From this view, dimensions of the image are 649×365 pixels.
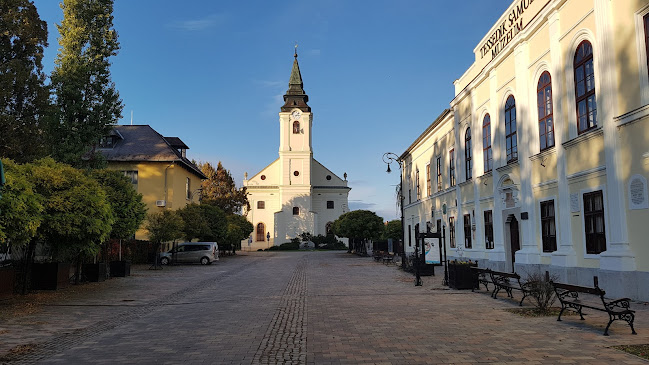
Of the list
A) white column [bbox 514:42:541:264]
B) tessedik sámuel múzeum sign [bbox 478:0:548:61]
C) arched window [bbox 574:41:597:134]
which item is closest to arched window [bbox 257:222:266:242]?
tessedik sámuel múzeum sign [bbox 478:0:548:61]

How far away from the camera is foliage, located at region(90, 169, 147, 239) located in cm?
1902

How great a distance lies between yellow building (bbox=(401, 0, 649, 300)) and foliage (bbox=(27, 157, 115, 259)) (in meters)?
14.6

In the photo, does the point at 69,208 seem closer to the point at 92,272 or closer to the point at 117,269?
the point at 92,272

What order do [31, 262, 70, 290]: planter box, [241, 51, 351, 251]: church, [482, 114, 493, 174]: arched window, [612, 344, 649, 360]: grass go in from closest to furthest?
[612, 344, 649, 360]: grass < [31, 262, 70, 290]: planter box < [482, 114, 493, 174]: arched window < [241, 51, 351, 251]: church

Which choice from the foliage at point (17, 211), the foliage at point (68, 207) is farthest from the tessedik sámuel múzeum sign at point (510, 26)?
the foliage at point (17, 211)

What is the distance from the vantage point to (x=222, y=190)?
63.0 meters

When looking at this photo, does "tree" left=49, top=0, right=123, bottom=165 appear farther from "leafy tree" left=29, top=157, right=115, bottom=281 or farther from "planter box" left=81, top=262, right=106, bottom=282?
"leafy tree" left=29, top=157, right=115, bottom=281

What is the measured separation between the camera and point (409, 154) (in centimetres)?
4175

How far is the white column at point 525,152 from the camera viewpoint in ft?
56.1

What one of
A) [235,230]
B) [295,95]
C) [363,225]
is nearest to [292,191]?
[295,95]

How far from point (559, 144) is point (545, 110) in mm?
1950

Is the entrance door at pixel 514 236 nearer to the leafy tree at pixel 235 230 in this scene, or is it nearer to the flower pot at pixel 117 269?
the flower pot at pixel 117 269

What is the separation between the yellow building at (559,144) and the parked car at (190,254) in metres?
17.0

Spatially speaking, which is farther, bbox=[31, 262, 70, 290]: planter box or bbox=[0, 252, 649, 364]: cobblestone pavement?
bbox=[31, 262, 70, 290]: planter box
